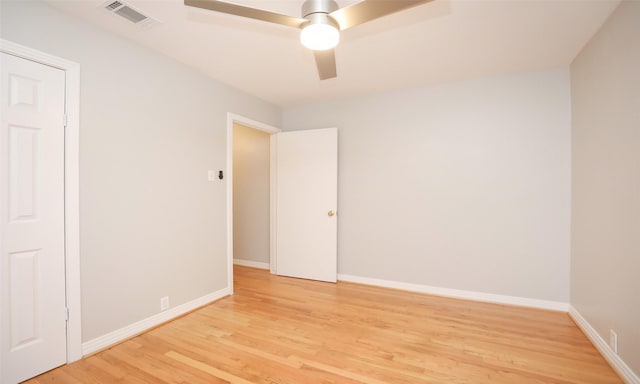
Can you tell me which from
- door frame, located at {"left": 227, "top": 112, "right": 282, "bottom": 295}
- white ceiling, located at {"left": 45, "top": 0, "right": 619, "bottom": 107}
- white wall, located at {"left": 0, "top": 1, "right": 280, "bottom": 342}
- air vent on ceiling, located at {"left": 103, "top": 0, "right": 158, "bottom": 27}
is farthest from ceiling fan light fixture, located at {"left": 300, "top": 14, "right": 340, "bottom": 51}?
door frame, located at {"left": 227, "top": 112, "right": 282, "bottom": 295}

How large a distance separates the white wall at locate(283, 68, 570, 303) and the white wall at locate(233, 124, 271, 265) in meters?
1.23

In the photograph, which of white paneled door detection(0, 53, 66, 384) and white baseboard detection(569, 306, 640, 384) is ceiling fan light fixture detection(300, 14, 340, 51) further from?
white baseboard detection(569, 306, 640, 384)

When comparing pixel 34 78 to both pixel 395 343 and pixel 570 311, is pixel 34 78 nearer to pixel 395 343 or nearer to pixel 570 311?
pixel 395 343

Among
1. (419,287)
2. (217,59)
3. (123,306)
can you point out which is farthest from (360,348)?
(217,59)

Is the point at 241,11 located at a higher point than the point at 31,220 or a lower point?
higher

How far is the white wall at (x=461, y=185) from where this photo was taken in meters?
2.78

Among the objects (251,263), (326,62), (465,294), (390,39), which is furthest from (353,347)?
(251,263)

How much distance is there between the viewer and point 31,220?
5.77 feet

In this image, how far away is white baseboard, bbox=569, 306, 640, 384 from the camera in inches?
66.2

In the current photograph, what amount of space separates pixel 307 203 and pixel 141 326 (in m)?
2.24

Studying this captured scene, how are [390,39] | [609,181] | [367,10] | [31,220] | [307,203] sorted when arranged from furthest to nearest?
[307,203], [390,39], [609,181], [31,220], [367,10]

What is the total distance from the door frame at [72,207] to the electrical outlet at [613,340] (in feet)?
12.2

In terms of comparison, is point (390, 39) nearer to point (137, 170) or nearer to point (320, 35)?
point (320, 35)

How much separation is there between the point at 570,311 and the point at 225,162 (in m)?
3.87
